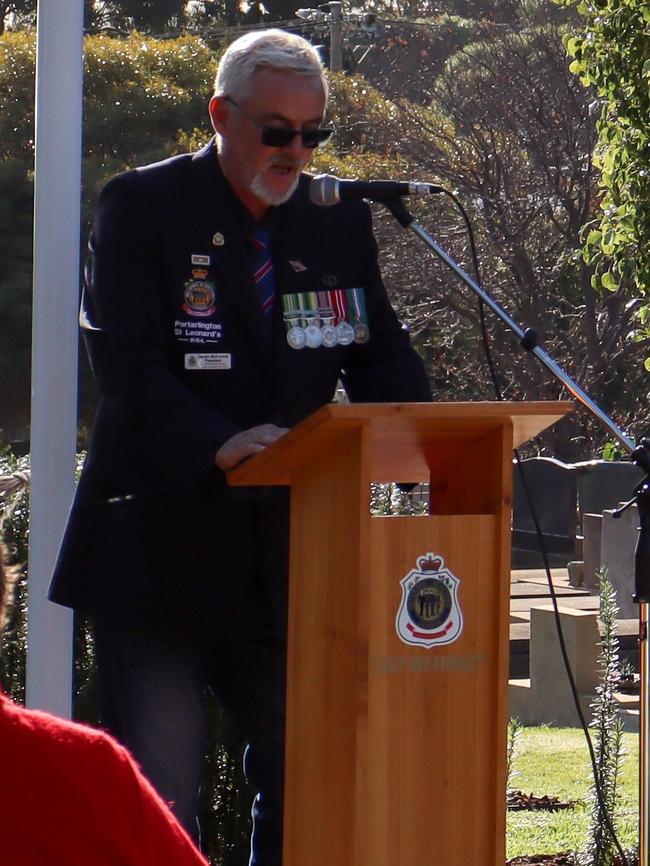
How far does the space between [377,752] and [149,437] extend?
819 mm

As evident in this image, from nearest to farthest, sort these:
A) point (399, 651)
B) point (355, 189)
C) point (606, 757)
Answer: point (399, 651) → point (355, 189) → point (606, 757)

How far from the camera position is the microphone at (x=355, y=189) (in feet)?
9.70

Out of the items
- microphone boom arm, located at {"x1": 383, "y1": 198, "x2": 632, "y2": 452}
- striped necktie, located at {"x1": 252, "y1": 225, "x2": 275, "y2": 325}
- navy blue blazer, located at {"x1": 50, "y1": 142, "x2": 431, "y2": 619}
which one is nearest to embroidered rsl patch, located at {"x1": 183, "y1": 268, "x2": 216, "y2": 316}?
navy blue blazer, located at {"x1": 50, "y1": 142, "x2": 431, "y2": 619}

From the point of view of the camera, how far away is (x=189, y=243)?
3078mm

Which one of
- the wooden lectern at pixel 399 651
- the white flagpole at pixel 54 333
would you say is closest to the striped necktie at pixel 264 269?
the wooden lectern at pixel 399 651

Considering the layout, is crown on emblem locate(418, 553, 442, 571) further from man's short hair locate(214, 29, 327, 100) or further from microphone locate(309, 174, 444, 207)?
man's short hair locate(214, 29, 327, 100)

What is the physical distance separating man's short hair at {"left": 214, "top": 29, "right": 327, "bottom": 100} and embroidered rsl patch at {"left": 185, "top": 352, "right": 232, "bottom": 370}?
549mm

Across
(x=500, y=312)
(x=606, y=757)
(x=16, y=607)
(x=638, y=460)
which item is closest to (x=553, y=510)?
(x=606, y=757)

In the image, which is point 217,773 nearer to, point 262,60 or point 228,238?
point 228,238

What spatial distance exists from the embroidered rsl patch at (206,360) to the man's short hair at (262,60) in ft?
1.80

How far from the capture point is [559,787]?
615 centimetres

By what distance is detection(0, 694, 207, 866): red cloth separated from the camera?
1.38 metres

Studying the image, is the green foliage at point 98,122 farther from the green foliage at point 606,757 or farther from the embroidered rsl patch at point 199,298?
the embroidered rsl patch at point 199,298

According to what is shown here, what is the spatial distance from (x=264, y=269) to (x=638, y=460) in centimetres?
100
